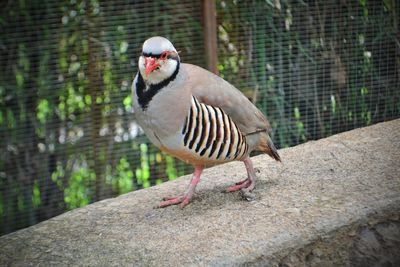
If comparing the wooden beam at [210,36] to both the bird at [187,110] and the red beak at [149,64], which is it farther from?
the red beak at [149,64]

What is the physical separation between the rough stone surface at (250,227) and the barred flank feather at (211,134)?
1.11 feet

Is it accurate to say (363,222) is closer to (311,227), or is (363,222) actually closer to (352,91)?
(311,227)

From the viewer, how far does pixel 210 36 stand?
5.54 m

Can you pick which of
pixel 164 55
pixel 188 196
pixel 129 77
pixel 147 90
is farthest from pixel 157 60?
pixel 129 77

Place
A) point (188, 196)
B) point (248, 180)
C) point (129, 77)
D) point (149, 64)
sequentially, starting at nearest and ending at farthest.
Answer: point (149, 64) → point (188, 196) → point (248, 180) → point (129, 77)

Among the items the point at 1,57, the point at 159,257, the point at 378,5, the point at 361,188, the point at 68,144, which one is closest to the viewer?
the point at 159,257

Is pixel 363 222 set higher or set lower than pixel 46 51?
lower

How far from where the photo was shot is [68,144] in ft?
17.8

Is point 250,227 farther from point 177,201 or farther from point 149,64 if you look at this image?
point 149,64

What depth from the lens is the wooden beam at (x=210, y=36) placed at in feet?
18.1

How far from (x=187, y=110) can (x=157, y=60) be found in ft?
1.09

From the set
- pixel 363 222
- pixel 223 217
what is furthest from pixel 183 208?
pixel 363 222

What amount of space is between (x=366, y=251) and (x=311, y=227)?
355mm

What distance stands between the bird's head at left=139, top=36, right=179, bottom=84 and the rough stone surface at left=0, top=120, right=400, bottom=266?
32.7 inches
